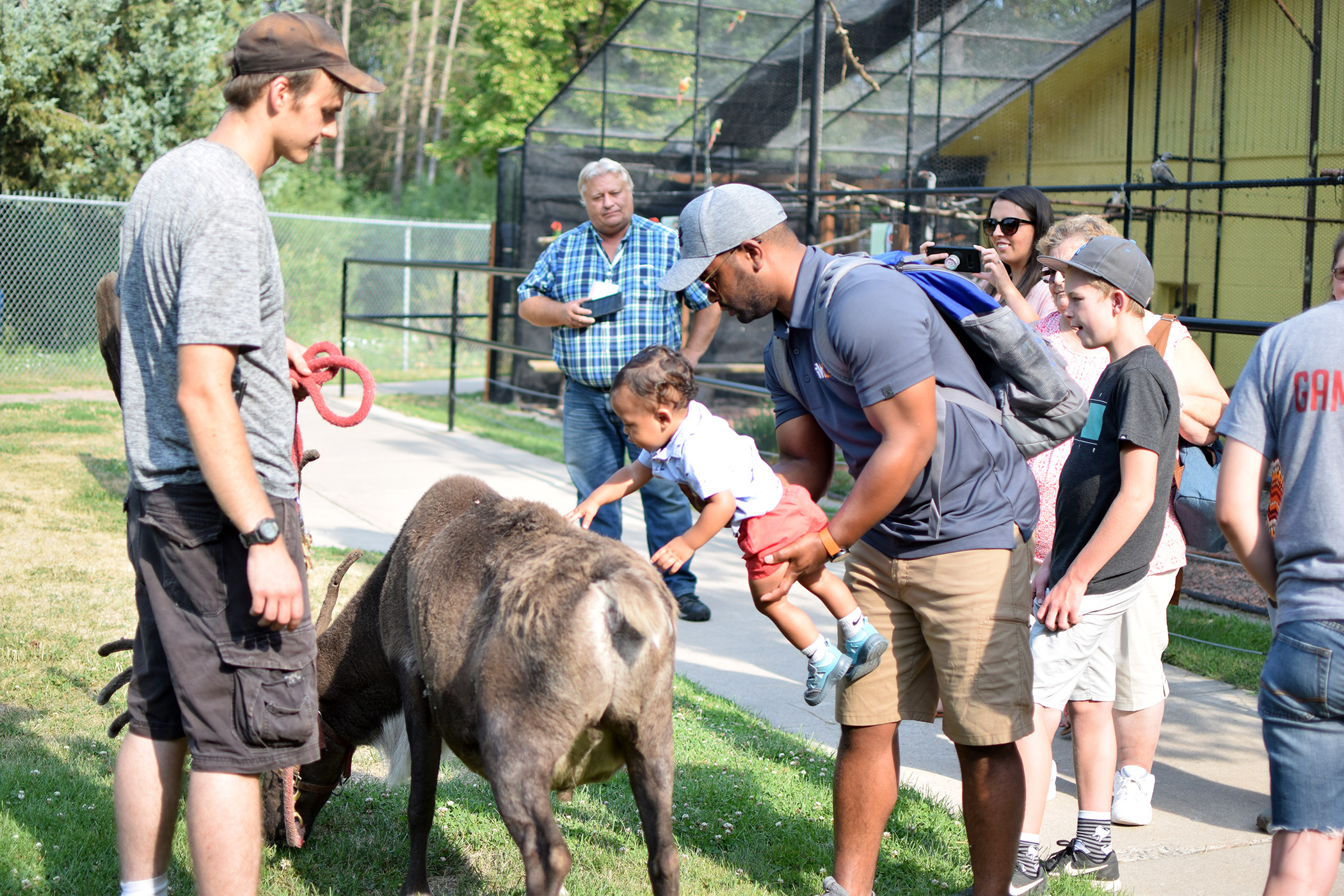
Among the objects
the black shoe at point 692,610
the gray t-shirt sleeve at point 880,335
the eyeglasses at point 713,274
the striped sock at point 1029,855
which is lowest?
the striped sock at point 1029,855

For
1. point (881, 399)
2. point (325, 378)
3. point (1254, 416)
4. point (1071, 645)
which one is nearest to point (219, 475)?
point (325, 378)

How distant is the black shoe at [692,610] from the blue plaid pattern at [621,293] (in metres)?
1.29

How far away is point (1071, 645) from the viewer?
3.46 meters

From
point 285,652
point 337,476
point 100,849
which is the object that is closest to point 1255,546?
point 285,652

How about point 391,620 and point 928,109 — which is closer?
point 391,620

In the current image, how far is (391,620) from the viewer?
3.34 meters

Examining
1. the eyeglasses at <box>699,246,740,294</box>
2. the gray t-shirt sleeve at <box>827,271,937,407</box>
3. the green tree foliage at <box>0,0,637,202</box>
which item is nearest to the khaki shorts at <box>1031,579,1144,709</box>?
the gray t-shirt sleeve at <box>827,271,937,407</box>

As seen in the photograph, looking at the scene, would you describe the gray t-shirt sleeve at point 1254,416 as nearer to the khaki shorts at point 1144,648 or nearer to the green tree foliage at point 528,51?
the khaki shorts at point 1144,648

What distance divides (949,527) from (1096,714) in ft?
3.86

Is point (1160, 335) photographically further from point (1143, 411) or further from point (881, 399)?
point (881, 399)

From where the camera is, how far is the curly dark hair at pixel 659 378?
324 centimetres

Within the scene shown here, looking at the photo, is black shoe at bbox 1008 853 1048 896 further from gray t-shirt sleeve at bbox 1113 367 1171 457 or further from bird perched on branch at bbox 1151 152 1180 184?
bird perched on branch at bbox 1151 152 1180 184

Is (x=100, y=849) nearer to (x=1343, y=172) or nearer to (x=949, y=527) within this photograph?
(x=949, y=527)

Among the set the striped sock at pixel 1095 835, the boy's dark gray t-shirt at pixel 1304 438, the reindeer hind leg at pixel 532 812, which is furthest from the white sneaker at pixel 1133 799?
the reindeer hind leg at pixel 532 812
